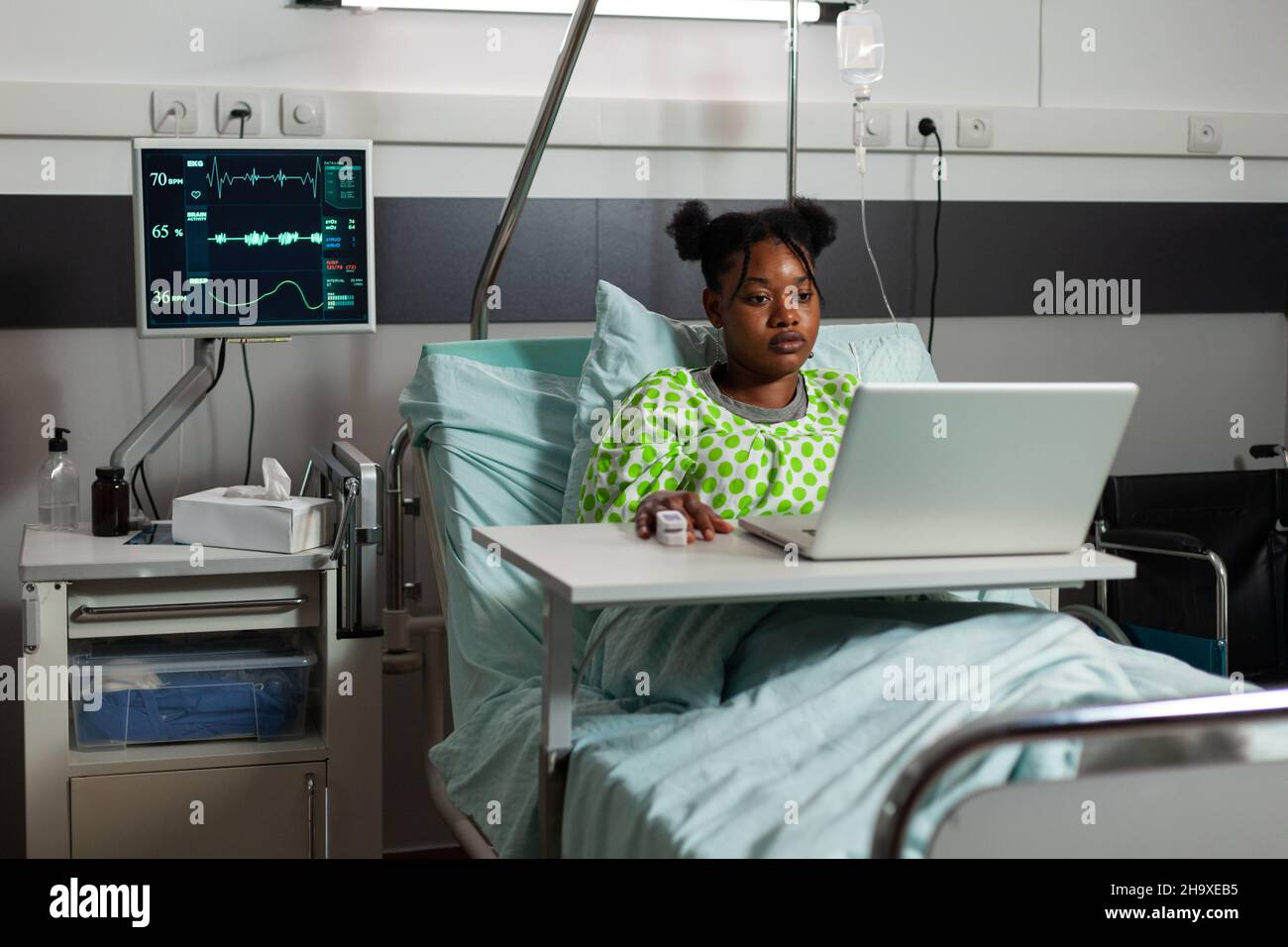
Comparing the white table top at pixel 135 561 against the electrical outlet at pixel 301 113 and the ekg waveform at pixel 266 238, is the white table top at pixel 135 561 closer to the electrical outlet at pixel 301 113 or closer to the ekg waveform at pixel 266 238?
the ekg waveform at pixel 266 238

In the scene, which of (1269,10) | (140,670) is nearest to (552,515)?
(140,670)

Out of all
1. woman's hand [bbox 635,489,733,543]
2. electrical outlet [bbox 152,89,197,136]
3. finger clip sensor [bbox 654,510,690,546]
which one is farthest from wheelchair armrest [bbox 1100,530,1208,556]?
electrical outlet [bbox 152,89,197,136]

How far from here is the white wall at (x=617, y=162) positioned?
245cm

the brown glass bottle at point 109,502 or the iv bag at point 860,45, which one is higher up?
the iv bag at point 860,45

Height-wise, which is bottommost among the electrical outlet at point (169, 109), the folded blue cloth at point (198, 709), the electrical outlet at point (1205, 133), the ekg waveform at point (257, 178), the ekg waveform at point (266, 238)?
the folded blue cloth at point (198, 709)

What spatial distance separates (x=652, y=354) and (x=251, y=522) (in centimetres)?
70

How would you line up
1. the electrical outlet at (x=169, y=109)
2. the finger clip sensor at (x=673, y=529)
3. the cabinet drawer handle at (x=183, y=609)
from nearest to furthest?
the finger clip sensor at (x=673, y=529) < the cabinet drawer handle at (x=183, y=609) < the electrical outlet at (x=169, y=109)

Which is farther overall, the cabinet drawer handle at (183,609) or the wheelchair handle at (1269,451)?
the wheelchair handle at (1269,451)

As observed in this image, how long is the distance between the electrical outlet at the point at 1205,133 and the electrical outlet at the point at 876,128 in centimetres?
75

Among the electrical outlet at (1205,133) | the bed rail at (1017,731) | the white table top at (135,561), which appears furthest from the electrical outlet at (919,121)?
the bed rail at (1017,731)

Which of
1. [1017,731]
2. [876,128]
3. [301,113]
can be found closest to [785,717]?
[1017,731]

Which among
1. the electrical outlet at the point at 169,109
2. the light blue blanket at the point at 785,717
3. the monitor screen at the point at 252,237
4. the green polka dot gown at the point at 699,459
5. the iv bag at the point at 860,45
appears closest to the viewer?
the light blue blanket at the point at 785,717

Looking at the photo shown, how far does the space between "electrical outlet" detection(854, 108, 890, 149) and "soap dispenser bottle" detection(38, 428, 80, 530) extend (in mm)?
1690
